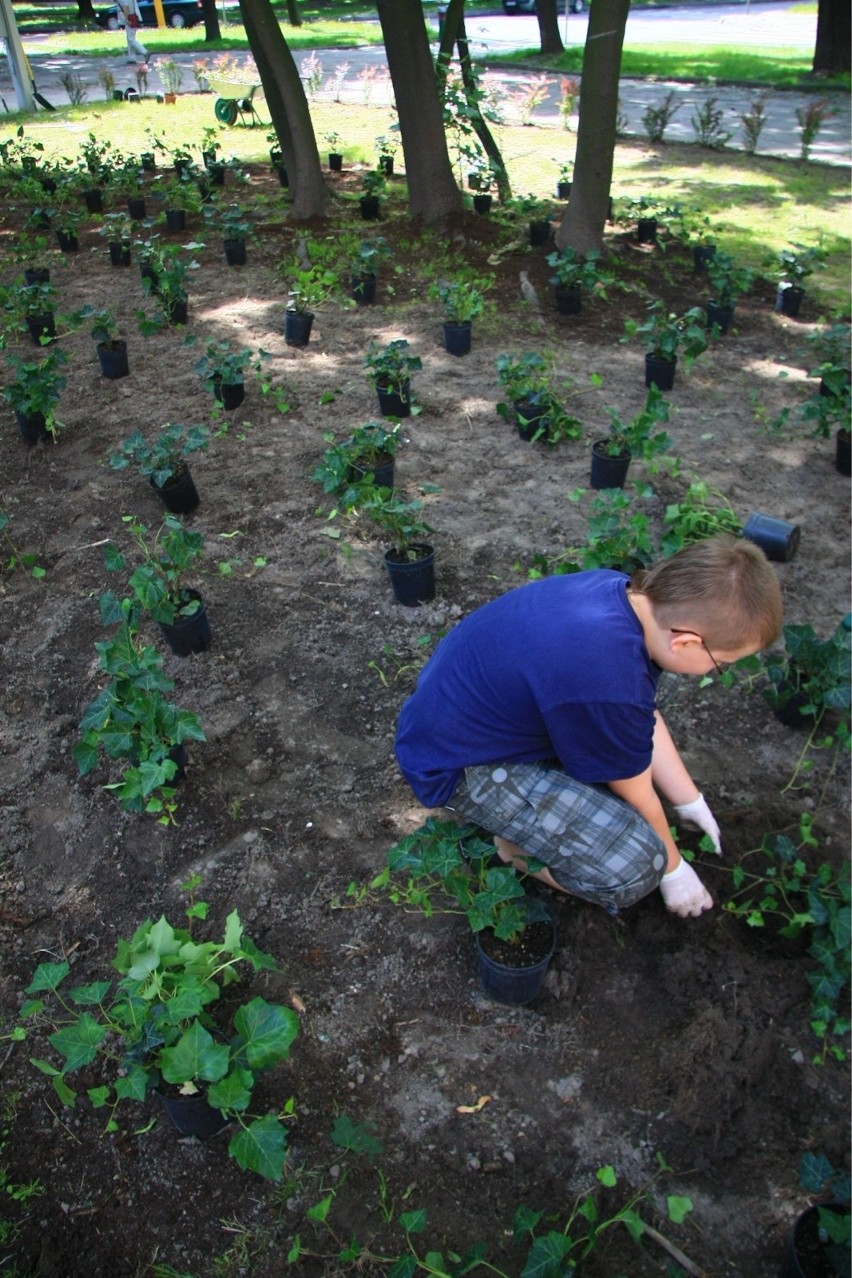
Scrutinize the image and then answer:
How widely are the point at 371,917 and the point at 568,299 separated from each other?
16.5ft

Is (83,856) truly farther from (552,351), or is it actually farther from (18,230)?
(18,230)

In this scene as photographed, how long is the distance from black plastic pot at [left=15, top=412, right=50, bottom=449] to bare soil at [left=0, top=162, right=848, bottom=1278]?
0.15 meters

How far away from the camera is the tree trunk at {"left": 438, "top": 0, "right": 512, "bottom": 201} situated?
7.60 m

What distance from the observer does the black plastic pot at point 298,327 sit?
5.98 meters

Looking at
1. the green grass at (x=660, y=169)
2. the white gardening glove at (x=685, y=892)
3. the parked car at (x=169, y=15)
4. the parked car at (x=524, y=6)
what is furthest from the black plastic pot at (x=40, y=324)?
the parked car at (x=169, y=15)

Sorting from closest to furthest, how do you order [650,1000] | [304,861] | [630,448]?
[650,1000], [304,861], [630,448]

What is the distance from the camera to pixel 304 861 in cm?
276

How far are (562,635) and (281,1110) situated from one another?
131 centimetres

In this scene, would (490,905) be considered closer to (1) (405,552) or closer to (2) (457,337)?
(1) (405,552)

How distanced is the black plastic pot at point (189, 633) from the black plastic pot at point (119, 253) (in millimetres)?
5536

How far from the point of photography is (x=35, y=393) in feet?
15.7

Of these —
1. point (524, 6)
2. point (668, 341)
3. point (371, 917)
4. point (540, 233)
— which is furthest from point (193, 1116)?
point (524, 6)

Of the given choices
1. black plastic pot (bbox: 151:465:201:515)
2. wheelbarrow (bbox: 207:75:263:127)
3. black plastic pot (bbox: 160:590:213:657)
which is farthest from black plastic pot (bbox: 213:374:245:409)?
wheelbarrow (bbox: 207:75:263:127)

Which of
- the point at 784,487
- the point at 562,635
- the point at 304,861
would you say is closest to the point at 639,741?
the point at 562,635
